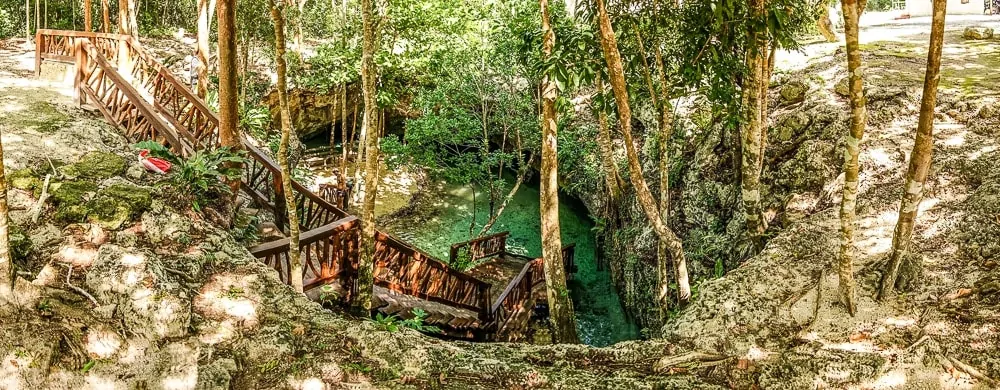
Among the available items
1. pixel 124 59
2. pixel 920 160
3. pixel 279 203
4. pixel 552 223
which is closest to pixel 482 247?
pixel 279 203

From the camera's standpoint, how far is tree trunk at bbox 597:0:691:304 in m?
5.82

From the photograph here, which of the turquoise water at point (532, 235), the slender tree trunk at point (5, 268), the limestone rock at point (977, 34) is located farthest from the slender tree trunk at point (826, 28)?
the slender tree trunk at point (5, 268)

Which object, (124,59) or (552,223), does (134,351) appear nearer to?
(552,223)

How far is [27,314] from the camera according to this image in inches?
146

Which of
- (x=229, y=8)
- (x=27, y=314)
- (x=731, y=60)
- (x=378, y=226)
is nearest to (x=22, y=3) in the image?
(x=378, y=226)

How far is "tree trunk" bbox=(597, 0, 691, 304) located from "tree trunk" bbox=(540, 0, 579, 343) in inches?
30.2

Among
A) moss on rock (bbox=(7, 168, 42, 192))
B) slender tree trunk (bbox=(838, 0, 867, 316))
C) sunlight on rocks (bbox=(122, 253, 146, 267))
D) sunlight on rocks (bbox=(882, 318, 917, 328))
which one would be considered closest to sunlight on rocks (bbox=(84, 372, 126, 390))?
sunlight on rocks (bbox=(122, 253, 146, 267))

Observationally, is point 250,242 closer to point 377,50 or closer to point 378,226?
point 377,50

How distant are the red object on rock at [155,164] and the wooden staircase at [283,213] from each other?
1.05 metres

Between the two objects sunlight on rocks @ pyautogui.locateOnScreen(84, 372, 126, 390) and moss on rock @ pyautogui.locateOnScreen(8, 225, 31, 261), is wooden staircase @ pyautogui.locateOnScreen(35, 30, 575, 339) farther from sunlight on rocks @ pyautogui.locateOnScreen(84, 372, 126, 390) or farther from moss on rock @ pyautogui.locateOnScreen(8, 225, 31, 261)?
sunlight on rocks @ pyautogui.locateOnScreen(84, 372, 126, 390)

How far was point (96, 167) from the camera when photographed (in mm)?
5973

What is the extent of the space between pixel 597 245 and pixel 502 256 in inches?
123

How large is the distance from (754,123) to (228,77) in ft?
19.1

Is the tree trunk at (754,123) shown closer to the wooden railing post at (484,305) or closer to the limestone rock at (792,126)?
the limestone rock at (792,126)
